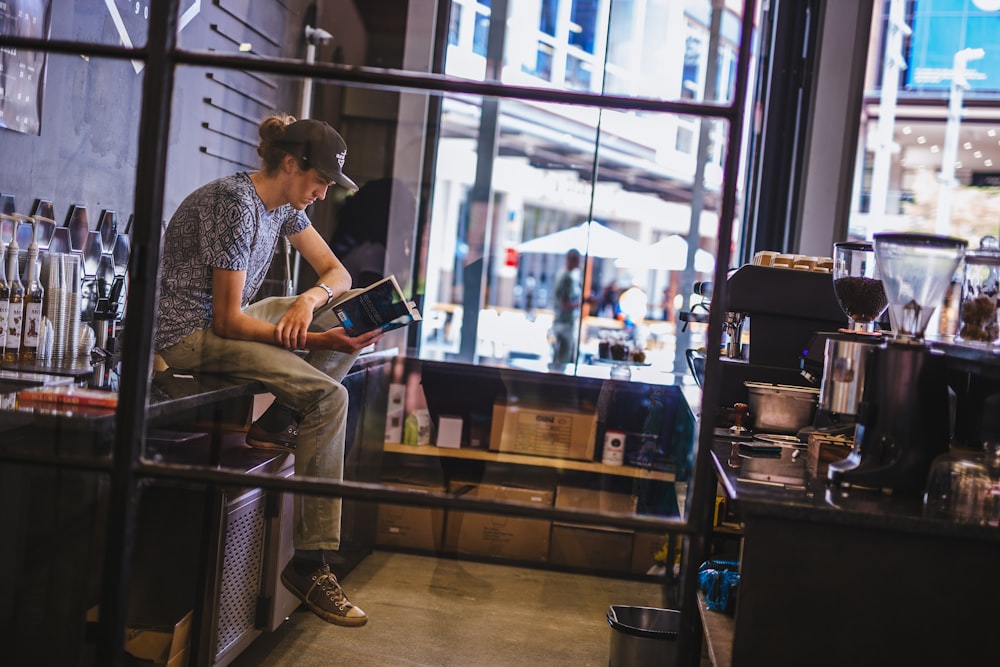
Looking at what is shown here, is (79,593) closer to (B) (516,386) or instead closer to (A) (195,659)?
(A) (195,659)

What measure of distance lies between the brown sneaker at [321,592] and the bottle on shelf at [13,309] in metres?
0.99

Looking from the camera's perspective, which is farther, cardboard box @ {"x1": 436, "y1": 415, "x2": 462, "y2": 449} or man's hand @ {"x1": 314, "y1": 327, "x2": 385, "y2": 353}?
cardboard box @ {"x1": 436, "y1": 415, "x2": 462, "y2": 449}

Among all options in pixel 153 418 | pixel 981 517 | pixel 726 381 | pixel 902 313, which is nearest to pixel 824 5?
pixel 726 381

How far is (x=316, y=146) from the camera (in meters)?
2.29

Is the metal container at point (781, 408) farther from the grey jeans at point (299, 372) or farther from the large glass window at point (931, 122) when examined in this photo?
the large glass window at point (931, 122)

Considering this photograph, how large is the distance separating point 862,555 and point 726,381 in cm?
154

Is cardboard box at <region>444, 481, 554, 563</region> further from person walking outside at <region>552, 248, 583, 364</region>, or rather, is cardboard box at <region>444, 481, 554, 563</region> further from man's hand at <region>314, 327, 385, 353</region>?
person walking outside at <region>552, 248, 583, 364</region>

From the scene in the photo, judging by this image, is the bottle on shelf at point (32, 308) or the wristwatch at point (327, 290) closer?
the wristwatch at point (327, 290)

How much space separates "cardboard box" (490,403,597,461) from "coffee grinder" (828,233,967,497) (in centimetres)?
83

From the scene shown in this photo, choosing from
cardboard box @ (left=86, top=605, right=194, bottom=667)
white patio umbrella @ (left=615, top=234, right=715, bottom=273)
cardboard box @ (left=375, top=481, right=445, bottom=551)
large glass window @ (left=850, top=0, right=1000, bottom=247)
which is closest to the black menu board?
cardboard box @ (left=86, top=605, right=194, bottom=667)

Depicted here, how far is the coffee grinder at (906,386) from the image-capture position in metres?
1.83

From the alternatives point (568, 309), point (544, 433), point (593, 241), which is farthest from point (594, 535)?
point (568, 309)

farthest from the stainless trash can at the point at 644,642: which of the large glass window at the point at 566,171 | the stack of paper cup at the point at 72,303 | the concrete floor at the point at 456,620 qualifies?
the large glass window at the point at 566,171

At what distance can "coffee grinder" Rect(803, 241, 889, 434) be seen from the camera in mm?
1941
